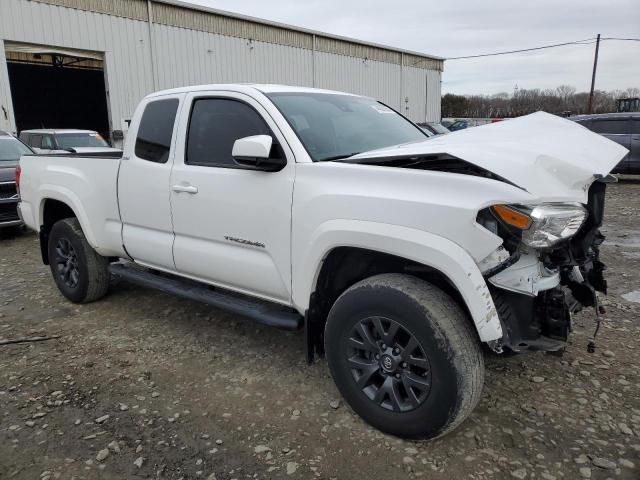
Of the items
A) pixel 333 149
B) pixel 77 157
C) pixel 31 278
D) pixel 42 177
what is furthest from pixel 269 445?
pixel 31 278

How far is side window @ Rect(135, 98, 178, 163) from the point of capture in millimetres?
3911

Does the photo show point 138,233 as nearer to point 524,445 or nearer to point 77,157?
point 77,157

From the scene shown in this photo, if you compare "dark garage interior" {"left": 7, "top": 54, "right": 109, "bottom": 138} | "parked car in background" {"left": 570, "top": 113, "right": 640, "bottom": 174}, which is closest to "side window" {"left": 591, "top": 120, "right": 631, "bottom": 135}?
"parked car in background" {"left": 570, "top": 113, "right": 640, "bottom": 174}

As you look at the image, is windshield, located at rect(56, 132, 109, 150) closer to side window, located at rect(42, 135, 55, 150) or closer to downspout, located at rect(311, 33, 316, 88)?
side window, located at rect(42, 135, 55, 150)

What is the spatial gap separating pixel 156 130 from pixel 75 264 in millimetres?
1784

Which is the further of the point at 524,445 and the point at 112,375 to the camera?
the point at 112,375

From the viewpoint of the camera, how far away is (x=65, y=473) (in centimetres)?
260

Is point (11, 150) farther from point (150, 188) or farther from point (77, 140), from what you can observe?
point (150, 188)

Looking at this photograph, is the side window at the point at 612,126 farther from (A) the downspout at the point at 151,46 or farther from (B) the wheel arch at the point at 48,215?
(A) the downspout at the point at 151,46

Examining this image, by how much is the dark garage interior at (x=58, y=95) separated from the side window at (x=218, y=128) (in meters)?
25.1

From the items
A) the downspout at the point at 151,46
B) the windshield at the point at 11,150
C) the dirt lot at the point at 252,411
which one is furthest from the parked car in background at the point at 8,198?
the downspout at the point at 151,46

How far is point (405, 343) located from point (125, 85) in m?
17.9

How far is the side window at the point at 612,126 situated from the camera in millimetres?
12625

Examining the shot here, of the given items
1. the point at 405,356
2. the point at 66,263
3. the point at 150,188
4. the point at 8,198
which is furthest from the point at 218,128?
the point at 8,198
